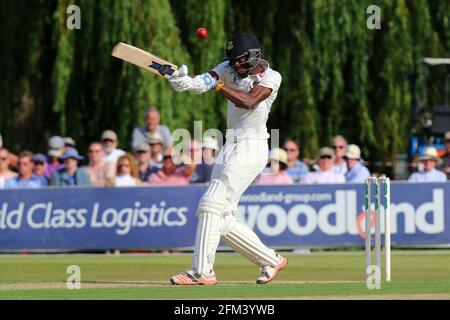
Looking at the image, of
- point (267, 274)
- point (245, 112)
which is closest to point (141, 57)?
point (245, 112)

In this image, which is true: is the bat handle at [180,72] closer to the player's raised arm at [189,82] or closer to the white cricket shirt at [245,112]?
the player's raised arm at [189,82]

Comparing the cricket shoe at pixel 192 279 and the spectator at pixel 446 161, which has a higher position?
the spectator at pixel 446 161

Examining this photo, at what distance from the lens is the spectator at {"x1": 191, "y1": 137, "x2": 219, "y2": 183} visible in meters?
19.0

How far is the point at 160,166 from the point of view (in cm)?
1975

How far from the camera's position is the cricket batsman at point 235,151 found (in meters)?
11.8

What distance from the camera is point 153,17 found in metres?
22.1

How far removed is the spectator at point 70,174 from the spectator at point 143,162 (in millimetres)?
810

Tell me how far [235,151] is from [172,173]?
758 cm

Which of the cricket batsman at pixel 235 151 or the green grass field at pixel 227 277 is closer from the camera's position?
the green grass field at pixel 227 277

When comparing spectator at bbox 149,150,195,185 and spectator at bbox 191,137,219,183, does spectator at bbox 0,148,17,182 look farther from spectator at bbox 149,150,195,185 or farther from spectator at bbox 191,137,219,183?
spectator at bbox 191,137,219,183

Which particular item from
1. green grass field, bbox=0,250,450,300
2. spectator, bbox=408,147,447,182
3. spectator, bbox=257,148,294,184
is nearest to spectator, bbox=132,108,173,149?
spectator, bbox=257,148,294,184

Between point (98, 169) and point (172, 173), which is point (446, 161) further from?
point (98, 169)

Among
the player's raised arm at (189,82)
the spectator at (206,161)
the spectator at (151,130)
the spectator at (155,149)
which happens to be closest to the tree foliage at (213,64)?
the spectator at (151,130)

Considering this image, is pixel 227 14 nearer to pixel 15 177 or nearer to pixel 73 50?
pixel 73 50
